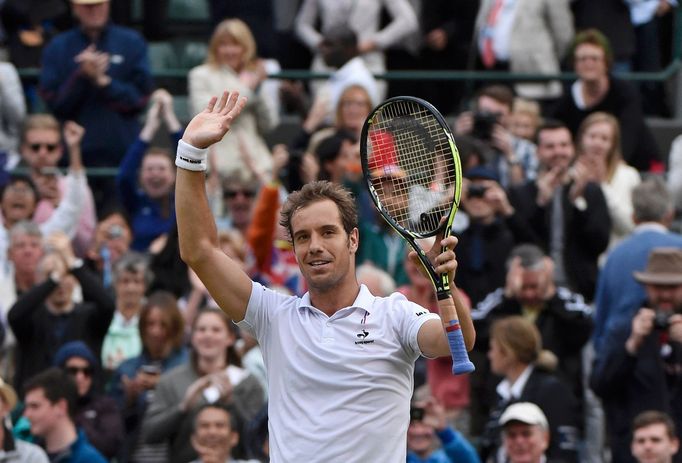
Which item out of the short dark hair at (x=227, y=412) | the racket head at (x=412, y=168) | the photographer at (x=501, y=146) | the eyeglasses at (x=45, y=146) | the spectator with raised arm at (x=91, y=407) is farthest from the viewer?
the eyeglasses at (x=45, y=146)

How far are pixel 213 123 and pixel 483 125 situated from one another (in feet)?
20.4

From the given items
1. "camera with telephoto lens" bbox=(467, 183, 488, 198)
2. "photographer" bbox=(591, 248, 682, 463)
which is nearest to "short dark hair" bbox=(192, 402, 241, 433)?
"photographer" bbox=(591, 248, 682, 463)

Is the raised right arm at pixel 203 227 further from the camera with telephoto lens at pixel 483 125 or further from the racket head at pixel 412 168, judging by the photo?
the camera with telephoto lens at pixel 483 125

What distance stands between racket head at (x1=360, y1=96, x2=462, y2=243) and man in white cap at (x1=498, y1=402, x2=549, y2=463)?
7.34ft

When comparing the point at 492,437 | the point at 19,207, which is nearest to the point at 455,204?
the point at 492,437

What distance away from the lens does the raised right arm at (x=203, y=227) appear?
7238 millimetres

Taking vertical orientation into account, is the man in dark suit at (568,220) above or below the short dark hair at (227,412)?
above

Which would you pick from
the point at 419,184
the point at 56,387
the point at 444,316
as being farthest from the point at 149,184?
the point at 444,316

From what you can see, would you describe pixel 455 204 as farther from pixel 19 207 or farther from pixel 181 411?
pixel 19 207

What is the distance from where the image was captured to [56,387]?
35.4 ft

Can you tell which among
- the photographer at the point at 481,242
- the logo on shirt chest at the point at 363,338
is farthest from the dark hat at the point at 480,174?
the logo on shirt chest at the point at 363,338

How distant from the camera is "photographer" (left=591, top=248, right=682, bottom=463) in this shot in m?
10.7

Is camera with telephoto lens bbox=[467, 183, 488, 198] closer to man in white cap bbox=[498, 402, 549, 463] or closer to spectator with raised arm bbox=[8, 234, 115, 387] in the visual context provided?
man in white cap bbox=[498, 402, 549, 463]

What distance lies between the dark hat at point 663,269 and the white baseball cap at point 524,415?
105cm
